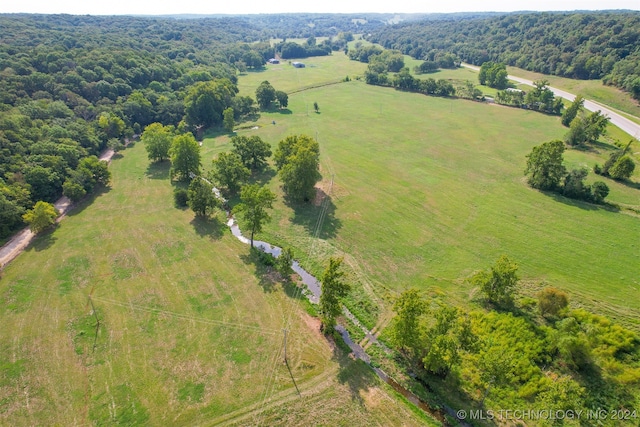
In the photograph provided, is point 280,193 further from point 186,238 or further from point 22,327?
point 22,327

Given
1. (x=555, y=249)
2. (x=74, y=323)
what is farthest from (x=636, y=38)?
(x=74, y=323)

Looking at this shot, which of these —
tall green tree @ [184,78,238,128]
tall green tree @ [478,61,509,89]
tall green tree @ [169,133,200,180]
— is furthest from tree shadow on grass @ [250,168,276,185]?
tall green tree @ [478,61,509,89]

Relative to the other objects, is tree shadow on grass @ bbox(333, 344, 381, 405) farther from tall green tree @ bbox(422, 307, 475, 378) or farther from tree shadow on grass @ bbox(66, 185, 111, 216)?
tree shadow on grass @ bbox(66, 185, 111, 216)

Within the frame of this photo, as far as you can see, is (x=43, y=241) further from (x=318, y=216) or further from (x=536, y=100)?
(x=536, y=100)

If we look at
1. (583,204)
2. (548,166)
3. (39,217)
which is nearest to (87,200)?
Answer: (39,217)

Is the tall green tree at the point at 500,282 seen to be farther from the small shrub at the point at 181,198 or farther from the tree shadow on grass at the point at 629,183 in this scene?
the small shrub at the point at 181,198

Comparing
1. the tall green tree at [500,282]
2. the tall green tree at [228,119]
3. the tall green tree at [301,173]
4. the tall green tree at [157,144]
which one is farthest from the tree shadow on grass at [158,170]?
the tall green tree at [500,282]
